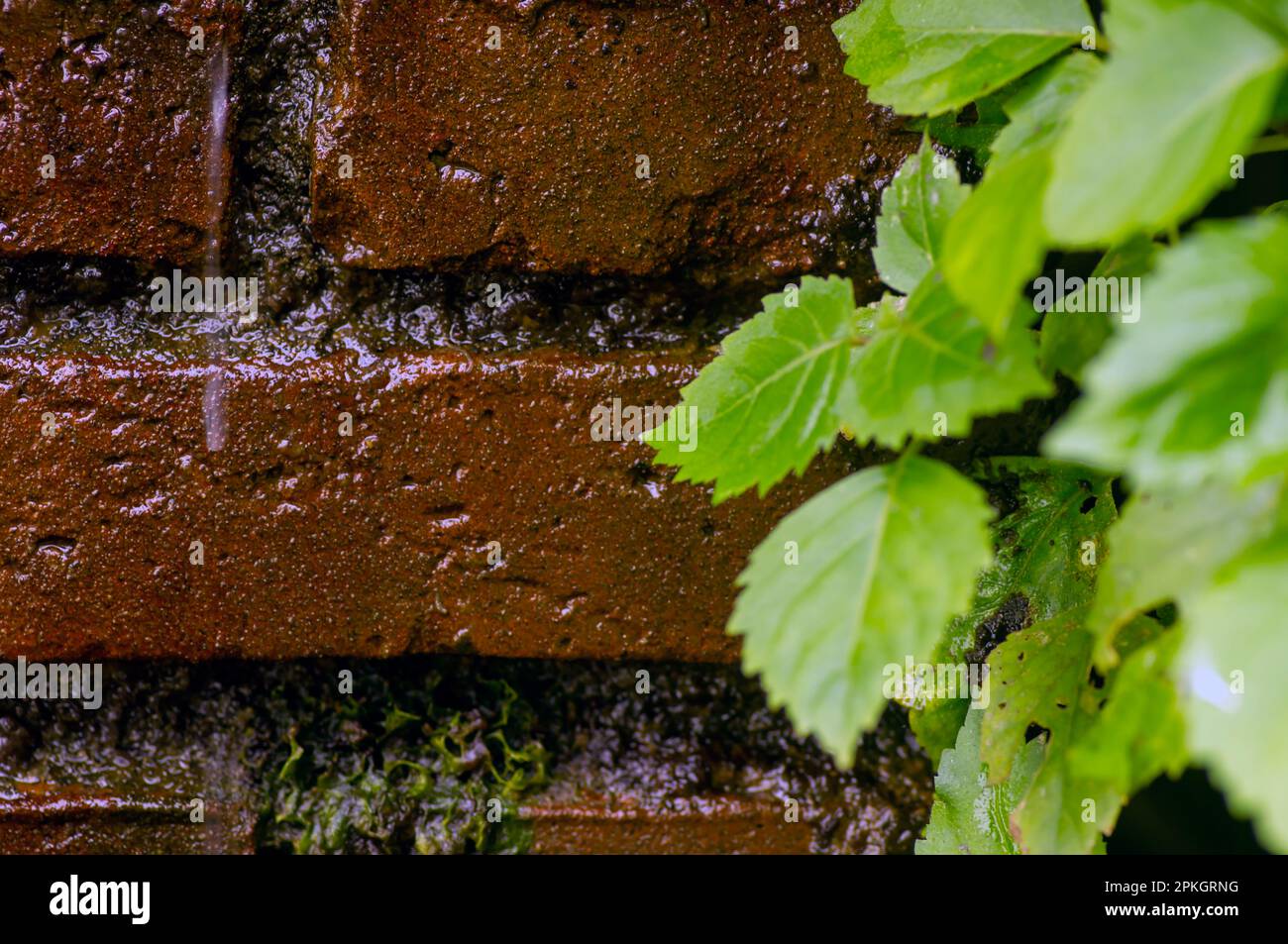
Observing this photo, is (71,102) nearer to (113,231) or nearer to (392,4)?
(113,231)

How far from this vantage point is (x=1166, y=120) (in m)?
0.31

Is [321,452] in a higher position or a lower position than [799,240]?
lower

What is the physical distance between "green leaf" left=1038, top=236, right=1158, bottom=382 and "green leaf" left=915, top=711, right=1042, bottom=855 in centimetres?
31

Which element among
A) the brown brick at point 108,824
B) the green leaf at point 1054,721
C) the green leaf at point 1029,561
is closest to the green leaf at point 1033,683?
the green leaf at point 1054,721

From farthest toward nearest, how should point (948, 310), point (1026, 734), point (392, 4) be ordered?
point (392, 4) < point (1026, 734) < point (948, 310)

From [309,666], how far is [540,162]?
0.52 metres

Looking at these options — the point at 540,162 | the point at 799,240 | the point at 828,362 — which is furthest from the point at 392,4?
the point at 828,362

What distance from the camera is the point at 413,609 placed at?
30.7 inches

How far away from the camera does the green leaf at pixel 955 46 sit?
0.49m

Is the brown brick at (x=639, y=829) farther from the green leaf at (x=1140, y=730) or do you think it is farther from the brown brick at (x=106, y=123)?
the brown brick at (x=106, y=123)

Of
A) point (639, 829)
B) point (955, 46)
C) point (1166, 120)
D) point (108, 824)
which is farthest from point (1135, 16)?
point (108, 824)

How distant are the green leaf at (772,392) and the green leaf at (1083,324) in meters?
0.14

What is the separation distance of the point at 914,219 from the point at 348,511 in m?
0.53

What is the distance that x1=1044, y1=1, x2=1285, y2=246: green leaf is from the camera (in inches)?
11.9
